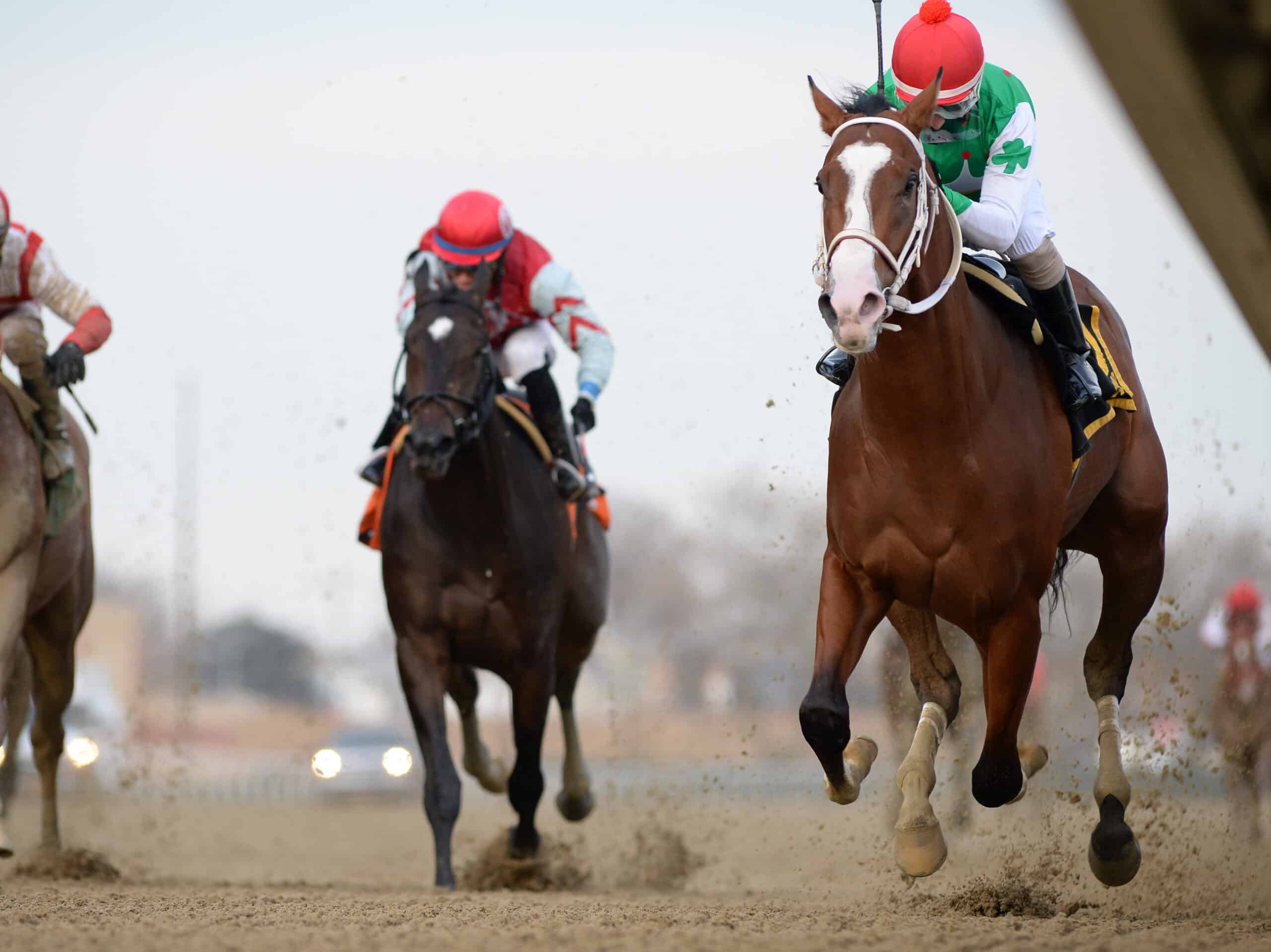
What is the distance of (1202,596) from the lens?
9.33 meters

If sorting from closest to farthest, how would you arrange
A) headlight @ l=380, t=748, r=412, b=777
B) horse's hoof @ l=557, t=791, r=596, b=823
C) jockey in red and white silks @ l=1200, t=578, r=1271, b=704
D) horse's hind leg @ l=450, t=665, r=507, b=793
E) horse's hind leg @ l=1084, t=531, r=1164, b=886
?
1. horse's hind leg @ l=1084, t=531, r=1164, b=886
2. headlight @ l=380, t=748, r=412, b=777
3. horse's hoof @ l=557, t=791, r=596, b=823
4. horse's hind leg @ l=450, t=665, r=507, b=793
5. jockey in red and white silks @ l=1200, t=578, r=1271, b=704

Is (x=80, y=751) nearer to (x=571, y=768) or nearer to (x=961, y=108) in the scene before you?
(x=571, y=768)

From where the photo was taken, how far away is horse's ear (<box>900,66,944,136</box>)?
15.8 ft

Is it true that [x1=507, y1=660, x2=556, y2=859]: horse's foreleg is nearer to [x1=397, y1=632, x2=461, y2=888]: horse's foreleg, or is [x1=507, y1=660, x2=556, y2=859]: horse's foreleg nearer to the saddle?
[x1=397, y1=632, x2=461, y2=888]: horse's foreleg

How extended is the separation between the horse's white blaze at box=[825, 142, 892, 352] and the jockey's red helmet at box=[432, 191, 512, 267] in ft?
10.8

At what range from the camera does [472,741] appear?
934 cm

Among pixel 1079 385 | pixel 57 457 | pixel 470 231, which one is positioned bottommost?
pixel 1079 385

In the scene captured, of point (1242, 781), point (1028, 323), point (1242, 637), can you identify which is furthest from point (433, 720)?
point (1242, 637)

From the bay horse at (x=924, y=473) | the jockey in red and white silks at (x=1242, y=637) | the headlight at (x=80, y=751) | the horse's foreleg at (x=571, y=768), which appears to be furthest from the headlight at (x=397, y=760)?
the jockey in red and white silks at (x=1242, y=637)

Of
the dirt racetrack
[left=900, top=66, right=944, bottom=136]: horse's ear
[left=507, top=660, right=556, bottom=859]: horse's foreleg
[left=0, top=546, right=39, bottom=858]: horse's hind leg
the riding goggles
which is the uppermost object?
the riding goggles

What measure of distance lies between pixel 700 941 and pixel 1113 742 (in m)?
2.61

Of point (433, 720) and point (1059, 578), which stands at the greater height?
point (1059, 578)

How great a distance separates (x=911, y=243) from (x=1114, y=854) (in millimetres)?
2381

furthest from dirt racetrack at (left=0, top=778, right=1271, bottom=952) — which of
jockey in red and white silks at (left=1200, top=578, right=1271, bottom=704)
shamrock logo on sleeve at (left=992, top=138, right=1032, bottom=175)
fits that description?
shamrock logo on sleeve at (left=992, top=138, right=1032, bottom=175)
